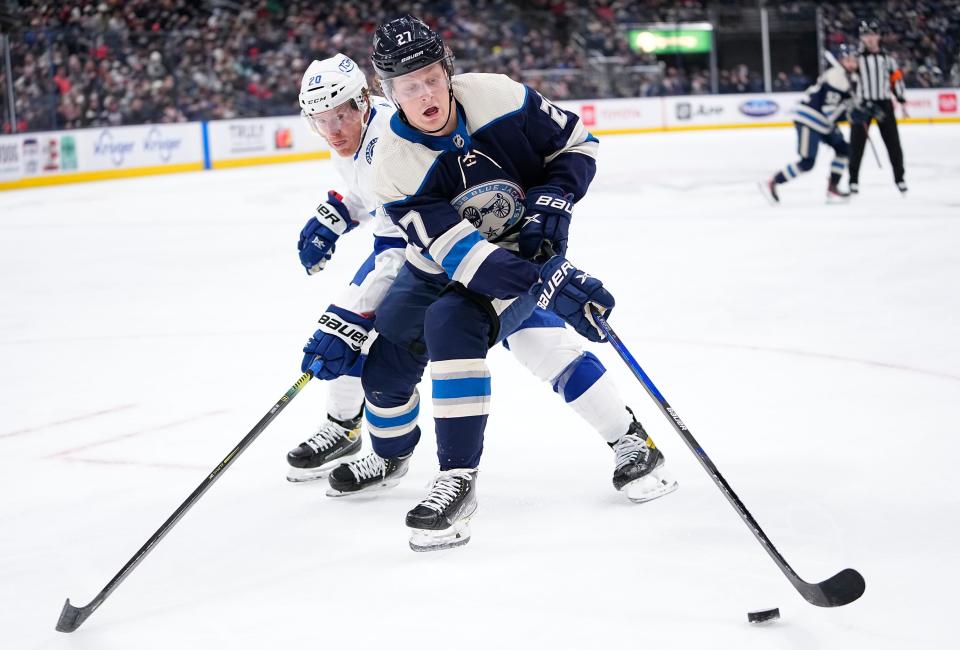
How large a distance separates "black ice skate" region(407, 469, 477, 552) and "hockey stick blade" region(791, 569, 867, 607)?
71cm

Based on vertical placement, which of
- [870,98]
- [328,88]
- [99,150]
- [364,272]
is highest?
[328,88]

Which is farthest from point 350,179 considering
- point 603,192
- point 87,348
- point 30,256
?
point 603,192

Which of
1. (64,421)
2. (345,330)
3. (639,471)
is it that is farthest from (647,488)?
(64,421)

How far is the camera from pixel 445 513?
2.16 metres

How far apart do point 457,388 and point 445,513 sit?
0.25 metres

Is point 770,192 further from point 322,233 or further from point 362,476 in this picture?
point 362,476

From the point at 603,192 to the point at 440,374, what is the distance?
674cm

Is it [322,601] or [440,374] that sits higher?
[440,374]

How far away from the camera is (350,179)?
2736 millimetres

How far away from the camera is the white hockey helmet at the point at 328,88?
2461 millimetres

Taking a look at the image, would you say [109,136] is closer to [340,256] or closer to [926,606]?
[340,256]

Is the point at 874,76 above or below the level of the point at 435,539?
above

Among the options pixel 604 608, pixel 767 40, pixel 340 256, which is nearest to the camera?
pixel 604 608

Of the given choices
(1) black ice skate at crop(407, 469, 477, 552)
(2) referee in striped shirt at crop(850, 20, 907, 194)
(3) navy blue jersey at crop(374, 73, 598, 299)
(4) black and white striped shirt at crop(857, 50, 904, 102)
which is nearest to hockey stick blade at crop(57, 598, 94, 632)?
(1) black ice skate at crop(407, 469, 477, 552)
